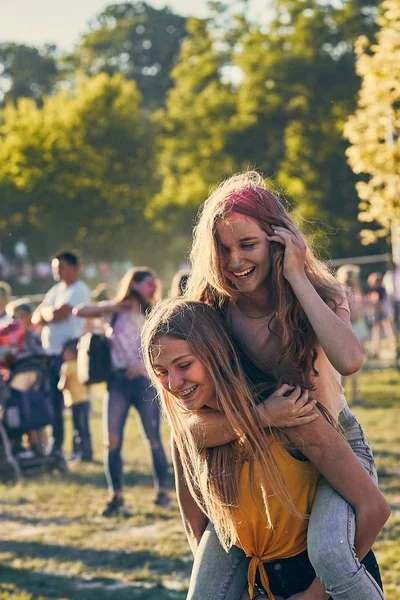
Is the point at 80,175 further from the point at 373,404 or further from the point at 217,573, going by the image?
the point at 217,573

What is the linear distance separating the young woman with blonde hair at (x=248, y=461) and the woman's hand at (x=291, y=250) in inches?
11.8

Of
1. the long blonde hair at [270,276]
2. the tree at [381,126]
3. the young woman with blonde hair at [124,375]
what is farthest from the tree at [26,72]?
the long blonde hair at [270,276]

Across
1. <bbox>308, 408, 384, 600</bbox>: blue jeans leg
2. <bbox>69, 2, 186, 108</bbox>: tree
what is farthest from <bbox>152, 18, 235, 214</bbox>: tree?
<bbox>308, 408, 384, 600</bbox>: blue jeans leg

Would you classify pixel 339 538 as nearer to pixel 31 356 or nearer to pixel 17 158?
pixel 31 356

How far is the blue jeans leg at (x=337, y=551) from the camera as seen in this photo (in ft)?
9.86

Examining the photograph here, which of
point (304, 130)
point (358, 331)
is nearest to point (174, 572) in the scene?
point (358, 331)

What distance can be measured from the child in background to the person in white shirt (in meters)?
0.10

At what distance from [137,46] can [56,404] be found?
70506mm

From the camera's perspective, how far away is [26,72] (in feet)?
241

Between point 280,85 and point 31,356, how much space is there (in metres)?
35.4

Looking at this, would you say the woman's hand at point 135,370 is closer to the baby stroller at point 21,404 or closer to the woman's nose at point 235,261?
the baby stroller at point 21,404

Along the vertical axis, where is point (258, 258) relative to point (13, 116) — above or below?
below

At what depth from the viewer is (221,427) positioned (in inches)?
126

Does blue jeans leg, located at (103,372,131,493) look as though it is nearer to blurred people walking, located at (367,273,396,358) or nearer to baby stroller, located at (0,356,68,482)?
baby stroller, located at (0,356,68,482)
